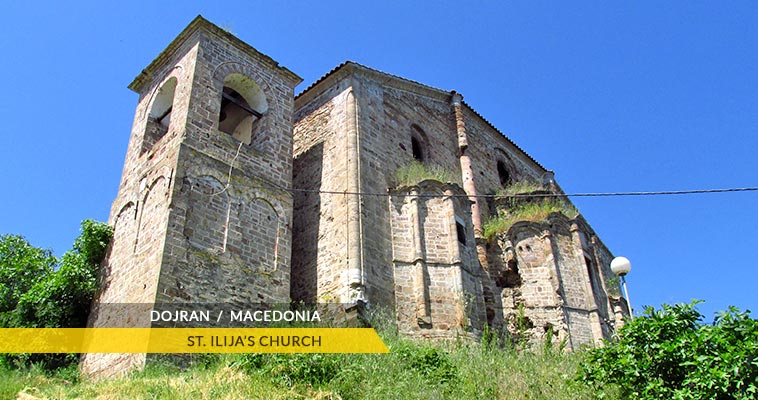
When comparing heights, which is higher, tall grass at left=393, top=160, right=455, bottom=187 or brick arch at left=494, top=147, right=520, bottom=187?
brick arch at left=494, top=147, right=520, bottom=187

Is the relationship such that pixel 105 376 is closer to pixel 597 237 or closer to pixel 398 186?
pixel 398 186

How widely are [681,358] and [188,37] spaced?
41.1 feet

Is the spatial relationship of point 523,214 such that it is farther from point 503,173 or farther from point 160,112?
point 160,112

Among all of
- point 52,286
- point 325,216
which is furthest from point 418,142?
point 52,286

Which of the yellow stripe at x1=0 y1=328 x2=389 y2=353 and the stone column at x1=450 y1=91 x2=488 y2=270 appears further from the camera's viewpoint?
the stone column at x1=450 y1=91 x2=488 y2=270

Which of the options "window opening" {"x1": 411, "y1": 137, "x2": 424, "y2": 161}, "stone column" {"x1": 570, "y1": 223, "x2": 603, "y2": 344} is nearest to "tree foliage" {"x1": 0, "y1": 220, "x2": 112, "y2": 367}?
"window opening" {"x1": 411, "y1": 137, "x2": 424, "y2": 161}

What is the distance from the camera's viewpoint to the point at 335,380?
9.91m

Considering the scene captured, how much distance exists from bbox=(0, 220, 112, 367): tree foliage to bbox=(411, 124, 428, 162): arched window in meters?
8.19

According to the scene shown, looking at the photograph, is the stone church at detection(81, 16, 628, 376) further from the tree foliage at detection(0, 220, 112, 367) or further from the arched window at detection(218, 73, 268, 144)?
the tree foliage at detection(0, 220, 112, 367)

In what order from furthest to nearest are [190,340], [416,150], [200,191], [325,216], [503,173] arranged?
[503,173], [416,150], [325,216], [200,191], [190,340]

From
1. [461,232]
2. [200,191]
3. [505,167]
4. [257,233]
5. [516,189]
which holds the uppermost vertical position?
[505,167]

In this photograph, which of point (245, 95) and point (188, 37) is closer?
point (188, 37)

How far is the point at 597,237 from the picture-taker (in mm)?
20922

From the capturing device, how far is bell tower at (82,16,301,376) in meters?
12.2
